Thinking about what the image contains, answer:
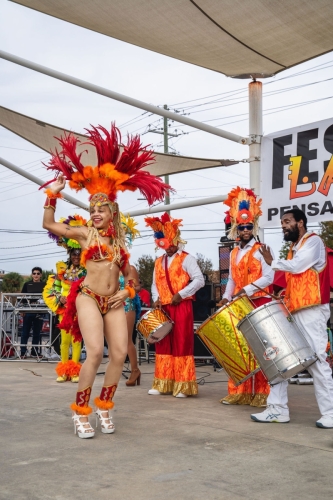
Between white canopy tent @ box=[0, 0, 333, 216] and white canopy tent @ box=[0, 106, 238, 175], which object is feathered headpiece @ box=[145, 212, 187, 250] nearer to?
white canopy tent @ box=[0, 0, 333, 216]

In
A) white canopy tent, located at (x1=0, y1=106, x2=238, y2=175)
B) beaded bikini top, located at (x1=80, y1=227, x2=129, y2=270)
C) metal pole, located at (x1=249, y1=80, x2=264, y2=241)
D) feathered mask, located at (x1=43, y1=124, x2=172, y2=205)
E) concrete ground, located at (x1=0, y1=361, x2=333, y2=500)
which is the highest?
white canopy tent, located at (x1=0, y1=106, x2=238, y2=175)

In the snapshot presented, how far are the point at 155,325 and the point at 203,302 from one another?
425 centimetres

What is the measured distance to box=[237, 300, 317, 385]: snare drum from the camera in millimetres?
5055

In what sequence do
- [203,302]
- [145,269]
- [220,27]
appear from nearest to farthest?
[220,27], [203,302], [145,269]

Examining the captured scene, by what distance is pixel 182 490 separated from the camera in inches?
135

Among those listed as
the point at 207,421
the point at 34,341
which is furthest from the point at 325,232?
the point at 207,421

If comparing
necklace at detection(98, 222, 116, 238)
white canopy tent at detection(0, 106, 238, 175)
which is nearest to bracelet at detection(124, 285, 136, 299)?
necklace at detection(98, 222, 116, 238)

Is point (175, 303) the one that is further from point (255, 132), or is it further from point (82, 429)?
point (82, 429)

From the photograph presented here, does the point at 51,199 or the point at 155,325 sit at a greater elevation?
the point at 51,199

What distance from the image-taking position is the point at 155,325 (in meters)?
7.32

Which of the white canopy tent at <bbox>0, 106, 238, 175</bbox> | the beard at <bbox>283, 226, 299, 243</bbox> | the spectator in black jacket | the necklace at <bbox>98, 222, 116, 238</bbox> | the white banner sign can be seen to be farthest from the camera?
the spectator in black jacket

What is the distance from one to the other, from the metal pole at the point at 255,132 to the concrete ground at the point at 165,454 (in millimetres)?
2685

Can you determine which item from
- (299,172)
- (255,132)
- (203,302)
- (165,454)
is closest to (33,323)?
(203,302)

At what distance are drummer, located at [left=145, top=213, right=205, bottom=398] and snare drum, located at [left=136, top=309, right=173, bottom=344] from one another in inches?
4.3
